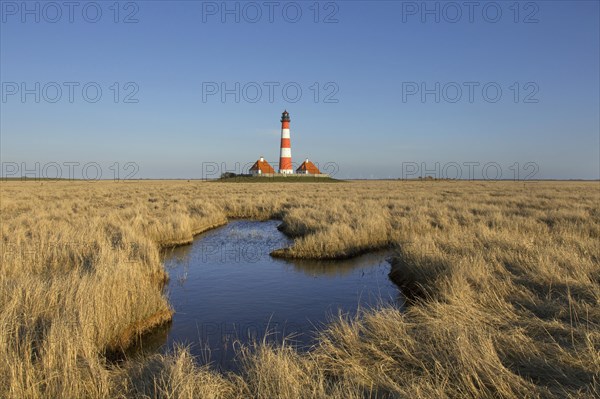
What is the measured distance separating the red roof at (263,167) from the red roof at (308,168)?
20.0 feet

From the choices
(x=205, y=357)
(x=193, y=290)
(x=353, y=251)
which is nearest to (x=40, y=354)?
(x=205, y=357)

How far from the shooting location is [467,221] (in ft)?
49.6

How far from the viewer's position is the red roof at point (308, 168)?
8438 cm

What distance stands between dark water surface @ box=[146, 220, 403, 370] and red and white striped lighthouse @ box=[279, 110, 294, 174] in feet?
201

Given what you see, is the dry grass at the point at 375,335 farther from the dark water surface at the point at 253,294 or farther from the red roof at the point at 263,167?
the red roof at the point at 263,167

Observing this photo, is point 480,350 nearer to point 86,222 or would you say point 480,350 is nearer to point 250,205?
point 86,222

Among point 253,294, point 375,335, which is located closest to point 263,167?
point 253,294

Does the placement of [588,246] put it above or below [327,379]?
above

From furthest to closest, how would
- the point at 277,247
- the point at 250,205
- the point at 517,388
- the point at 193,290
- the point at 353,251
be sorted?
Result: the point at 250,205
the point at 277,247
the point at 353,251
the point at 193,290
the point at 517,388

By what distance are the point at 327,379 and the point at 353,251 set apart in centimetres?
800

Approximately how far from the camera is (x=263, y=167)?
8006 cm

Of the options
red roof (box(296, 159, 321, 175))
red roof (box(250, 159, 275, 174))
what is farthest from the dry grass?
red roof (box(296, 159, 321, 175))

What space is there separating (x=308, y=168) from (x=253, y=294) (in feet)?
253

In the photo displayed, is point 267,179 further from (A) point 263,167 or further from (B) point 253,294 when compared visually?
(B) point 253,294
